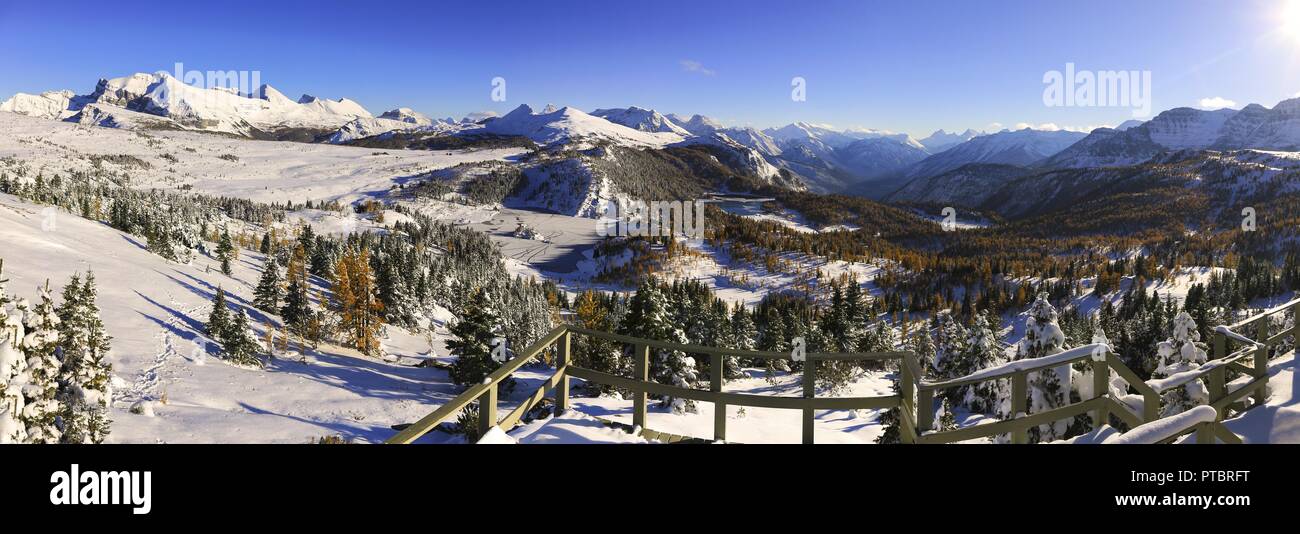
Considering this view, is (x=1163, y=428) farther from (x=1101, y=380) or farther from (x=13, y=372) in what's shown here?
(x=13, y=372)

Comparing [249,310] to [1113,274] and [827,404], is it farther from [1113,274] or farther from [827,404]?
[1113,274]

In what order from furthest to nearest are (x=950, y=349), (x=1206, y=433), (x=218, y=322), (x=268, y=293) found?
(x=268, y=293) → (x=950, y=349) → (x=218, y=322) → (x=1206, y=433)

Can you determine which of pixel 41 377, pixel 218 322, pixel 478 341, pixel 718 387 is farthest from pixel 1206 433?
pixel 218 322

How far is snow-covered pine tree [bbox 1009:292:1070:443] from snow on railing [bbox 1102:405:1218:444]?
44.7 feet

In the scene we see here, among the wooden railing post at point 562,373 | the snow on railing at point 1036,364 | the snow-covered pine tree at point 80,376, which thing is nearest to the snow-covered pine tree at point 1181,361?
the snow on railing at point 1036,364

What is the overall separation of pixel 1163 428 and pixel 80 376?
26604mm

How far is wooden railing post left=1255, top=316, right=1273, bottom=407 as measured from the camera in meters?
7.47

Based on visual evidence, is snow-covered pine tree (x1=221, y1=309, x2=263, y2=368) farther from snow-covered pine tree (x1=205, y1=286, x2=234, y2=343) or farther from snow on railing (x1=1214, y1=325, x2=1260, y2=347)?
snow on railing (x1=1214, y1=325, x2=1260, y2=347)

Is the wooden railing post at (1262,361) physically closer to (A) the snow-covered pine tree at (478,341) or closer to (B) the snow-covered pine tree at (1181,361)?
(B) the snow-covered pine tree at (1181,361)

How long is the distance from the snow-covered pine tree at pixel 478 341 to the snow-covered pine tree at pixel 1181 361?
2894 cm

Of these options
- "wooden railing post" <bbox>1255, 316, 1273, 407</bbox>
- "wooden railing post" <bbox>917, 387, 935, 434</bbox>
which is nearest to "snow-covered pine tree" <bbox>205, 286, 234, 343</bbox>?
"wooden railing post" <bbox>917, 387, 935, 434</bbox>

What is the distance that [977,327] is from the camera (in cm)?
3238

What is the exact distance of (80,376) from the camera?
19.2 metres
